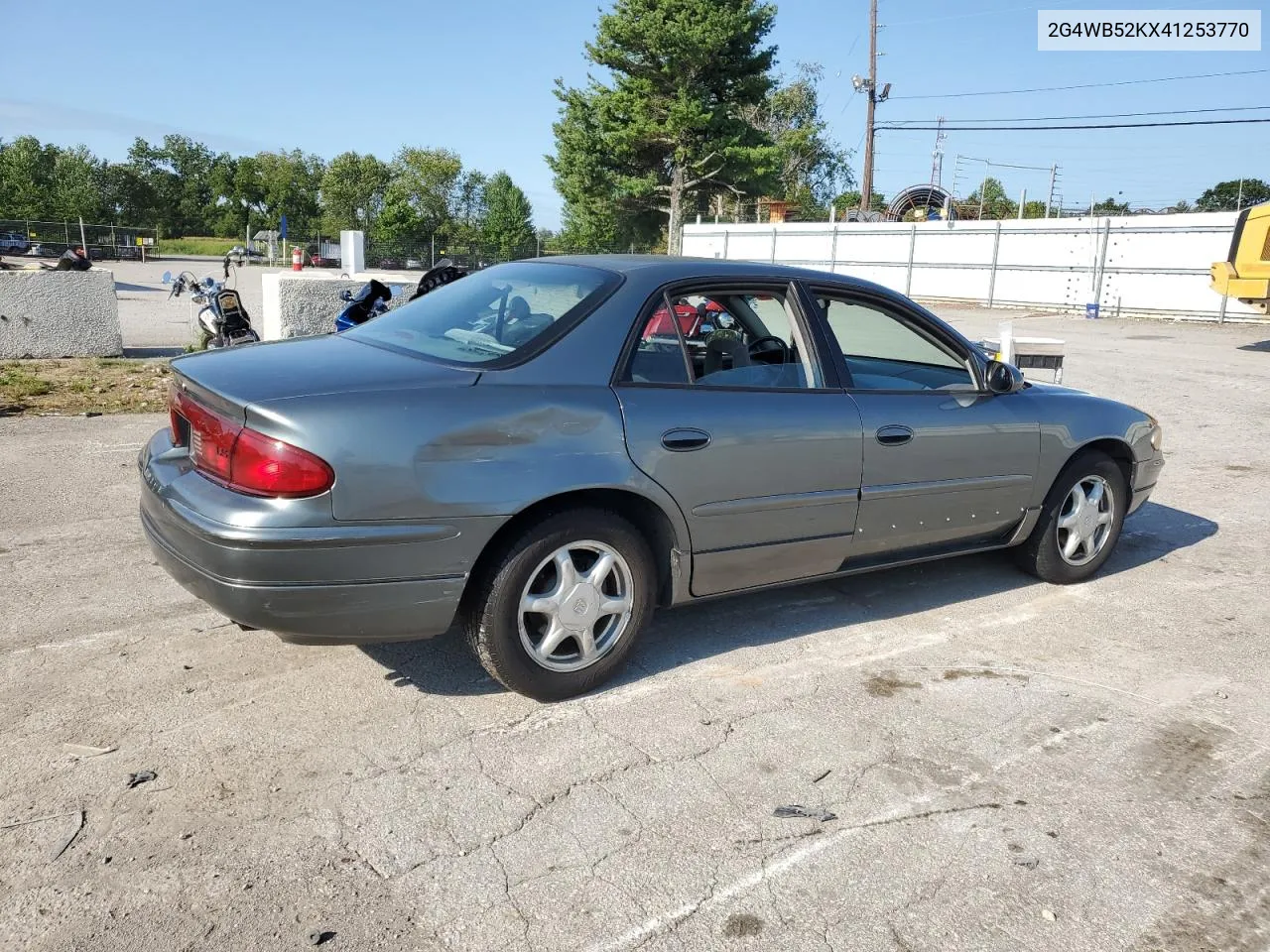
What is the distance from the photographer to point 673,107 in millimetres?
40344

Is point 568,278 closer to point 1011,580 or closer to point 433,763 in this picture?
point 433,763

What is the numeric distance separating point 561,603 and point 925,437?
1.86m

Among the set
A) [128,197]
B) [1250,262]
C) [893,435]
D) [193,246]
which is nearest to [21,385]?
[893,435]

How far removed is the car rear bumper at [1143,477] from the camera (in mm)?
5305

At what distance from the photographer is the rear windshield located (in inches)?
141

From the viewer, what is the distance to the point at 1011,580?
521 cm

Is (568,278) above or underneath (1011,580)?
above

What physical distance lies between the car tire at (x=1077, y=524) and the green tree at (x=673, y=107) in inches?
1466

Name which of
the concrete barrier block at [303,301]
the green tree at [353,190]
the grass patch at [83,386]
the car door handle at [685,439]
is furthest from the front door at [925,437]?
the green tree at [353,190]

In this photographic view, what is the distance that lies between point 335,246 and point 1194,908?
181ft

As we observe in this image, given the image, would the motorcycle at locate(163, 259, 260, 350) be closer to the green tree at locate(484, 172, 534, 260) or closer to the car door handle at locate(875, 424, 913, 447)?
the car door handle at locate(875, 424, 913, 447)

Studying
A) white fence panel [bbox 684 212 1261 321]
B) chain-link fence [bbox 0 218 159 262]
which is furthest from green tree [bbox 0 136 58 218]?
white fence panel [bbox 684 212 1261 321]

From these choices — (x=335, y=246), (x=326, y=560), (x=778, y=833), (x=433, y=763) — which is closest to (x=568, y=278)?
(x=326, y=560)

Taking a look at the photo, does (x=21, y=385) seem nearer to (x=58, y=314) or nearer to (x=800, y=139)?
(x=58, y=314)
